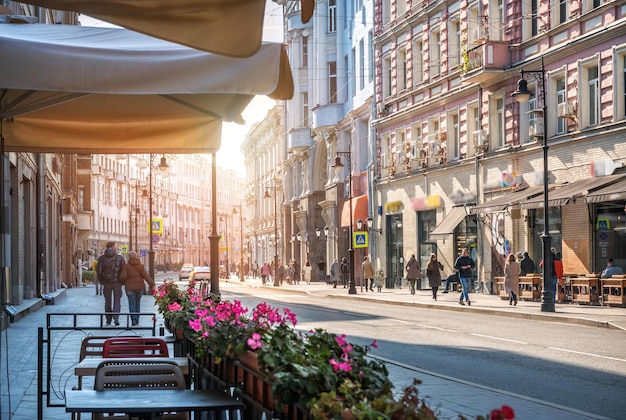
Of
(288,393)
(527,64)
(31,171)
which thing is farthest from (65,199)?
(288,393)

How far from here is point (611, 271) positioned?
Answer: 28562 mm

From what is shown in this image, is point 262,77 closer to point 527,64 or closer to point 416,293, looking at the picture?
point 527,64

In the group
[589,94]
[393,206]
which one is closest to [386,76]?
[393,206]

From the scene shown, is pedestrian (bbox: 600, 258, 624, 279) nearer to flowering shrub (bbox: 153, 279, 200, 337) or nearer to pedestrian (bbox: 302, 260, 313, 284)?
flowering shrub (bbox: 153, 279, 200, 337)

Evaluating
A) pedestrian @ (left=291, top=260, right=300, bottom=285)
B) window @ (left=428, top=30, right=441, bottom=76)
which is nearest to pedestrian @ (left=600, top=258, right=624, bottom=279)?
window @ (left=428, top=30, right=441, bottom=76)

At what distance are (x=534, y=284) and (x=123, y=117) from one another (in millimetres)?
25017

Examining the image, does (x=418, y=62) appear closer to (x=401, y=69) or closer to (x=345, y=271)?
(x=401, y=69)

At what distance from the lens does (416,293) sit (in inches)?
1678

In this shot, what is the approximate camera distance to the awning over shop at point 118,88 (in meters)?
6.42

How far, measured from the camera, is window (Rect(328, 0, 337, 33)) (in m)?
61.1

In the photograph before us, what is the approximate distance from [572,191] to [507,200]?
4307mm

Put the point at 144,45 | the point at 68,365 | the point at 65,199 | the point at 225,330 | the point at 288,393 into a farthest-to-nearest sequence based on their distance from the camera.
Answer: the point at 65,199 < the point at 68,365 < the point at 144,45 < the point at 225,330 < the point at 288,393

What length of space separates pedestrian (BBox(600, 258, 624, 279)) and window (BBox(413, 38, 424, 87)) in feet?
56.8

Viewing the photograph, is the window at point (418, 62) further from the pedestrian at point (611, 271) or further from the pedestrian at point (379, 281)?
the pedestrian at point (611, 271)
